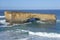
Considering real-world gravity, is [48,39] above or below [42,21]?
above

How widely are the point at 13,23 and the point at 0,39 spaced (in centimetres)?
1363

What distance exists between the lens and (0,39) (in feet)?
48.3

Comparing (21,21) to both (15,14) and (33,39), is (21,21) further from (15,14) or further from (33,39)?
(33,39)

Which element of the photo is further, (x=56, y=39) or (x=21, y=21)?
(x=21, y=21)

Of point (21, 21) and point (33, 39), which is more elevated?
point (33, 39)

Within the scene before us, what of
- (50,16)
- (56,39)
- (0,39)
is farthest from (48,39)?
(50,16)

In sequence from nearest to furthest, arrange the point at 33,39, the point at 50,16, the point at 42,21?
the point at 33,39 → the point at 50,16 → the point at 42,21

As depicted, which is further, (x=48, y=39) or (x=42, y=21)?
(x=42, y=21)

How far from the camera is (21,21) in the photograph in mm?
28625

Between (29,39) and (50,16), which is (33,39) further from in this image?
(50,16)

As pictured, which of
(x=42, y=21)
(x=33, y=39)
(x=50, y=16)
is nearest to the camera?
(x=33, y=39)

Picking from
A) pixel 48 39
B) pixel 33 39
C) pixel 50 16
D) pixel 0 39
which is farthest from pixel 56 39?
pixel 50 16

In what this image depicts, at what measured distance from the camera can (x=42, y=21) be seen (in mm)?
29625

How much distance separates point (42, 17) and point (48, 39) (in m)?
14.1
